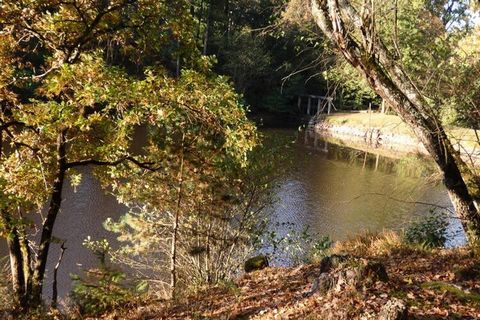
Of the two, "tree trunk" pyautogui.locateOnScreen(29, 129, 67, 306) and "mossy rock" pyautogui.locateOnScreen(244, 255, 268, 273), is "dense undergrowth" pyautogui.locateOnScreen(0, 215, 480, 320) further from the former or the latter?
"mossy rock" pyautogui.locateOnScreen(244, 255, 268, 273)

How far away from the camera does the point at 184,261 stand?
25.8 feet

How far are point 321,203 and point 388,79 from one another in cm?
1213

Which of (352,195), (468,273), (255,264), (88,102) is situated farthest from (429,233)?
(352,195)

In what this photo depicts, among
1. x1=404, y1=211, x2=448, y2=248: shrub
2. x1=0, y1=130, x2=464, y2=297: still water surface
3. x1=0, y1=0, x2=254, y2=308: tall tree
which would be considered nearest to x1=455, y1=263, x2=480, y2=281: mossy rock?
x1=0, y1=130, x2=464, y2=297: still water surface

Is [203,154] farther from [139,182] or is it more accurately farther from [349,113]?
[349,113]

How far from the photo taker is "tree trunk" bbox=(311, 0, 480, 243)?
4.43 metres

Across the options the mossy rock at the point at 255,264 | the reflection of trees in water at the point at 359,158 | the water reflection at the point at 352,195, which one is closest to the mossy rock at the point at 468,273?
the mossy rock at the point at 255,264

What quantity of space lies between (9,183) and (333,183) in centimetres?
1594

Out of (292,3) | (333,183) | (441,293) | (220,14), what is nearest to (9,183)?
(292,3)

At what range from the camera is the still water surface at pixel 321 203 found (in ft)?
34.6

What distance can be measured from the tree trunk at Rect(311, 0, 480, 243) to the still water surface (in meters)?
0.78

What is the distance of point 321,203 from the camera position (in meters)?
16.5

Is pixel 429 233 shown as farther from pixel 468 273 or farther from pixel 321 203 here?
pixel 321 203

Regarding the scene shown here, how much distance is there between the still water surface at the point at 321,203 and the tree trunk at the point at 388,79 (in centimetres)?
78
